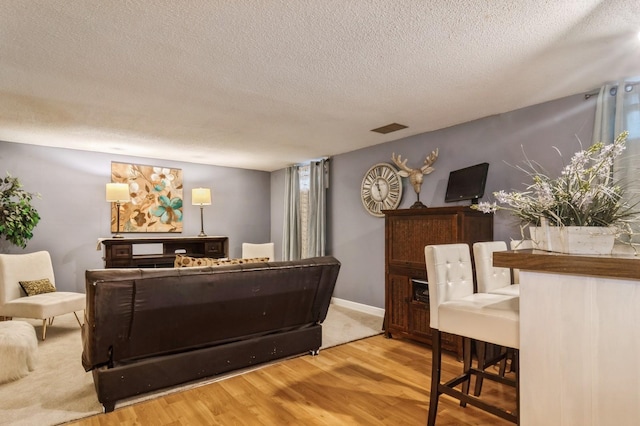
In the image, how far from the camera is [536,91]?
113 inches

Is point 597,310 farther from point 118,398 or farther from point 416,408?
point 118,398

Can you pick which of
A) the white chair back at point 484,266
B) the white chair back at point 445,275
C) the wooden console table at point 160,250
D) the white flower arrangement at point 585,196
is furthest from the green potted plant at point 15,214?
the white flower arrangement at point 585,196

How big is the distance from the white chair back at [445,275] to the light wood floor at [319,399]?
748mm

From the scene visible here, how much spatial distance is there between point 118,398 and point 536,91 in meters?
3.84

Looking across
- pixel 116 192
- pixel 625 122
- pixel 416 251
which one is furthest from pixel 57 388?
pixel 625 122

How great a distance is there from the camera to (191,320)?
2414 mm

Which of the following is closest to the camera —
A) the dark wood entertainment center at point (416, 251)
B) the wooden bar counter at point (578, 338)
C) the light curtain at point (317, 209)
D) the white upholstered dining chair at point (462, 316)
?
the wooden bar counter at point (578, 338)

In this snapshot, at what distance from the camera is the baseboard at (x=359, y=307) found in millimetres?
4594

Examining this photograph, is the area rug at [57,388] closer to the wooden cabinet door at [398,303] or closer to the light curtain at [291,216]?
the wooden cabinet door at [398,303]

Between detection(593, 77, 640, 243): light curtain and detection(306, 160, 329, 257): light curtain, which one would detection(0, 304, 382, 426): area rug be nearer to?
detection(306, 160, 329, 257): light curtain

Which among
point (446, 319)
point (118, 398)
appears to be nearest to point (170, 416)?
point (118, 398)

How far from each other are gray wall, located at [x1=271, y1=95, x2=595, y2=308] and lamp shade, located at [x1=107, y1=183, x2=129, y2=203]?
9.54 feet

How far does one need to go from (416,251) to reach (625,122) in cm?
193

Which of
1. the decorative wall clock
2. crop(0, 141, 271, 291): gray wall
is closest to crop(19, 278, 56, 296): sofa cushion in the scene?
crop(0, 141, 271, 291): gray wall
